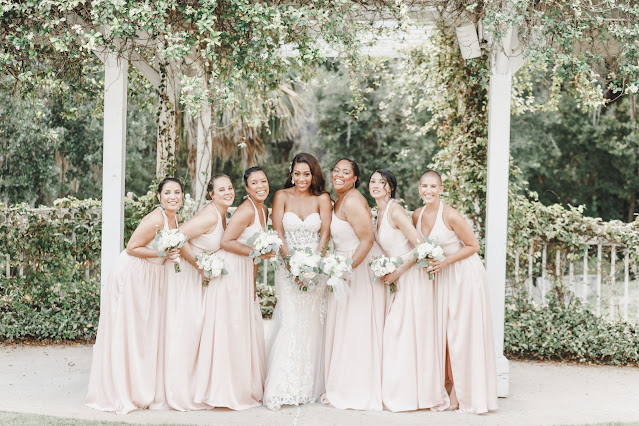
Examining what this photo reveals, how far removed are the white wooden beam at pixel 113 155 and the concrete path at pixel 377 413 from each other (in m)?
1.09

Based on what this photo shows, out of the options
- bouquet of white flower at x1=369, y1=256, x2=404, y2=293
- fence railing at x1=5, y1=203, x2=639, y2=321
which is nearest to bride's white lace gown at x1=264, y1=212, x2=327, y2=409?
bouquet of white flower at x1=369, y1=256, x2=404, y2=293

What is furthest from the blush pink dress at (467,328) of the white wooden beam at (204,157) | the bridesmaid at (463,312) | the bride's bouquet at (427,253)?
the white wooden beam at (204,157)

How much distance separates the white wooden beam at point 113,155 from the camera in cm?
563

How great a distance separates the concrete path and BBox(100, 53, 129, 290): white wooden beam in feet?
3.57

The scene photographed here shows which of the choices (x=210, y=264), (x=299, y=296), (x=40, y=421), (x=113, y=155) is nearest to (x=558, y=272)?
(x=299, y=296)

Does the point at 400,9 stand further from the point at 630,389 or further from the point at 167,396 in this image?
the point at 630,389

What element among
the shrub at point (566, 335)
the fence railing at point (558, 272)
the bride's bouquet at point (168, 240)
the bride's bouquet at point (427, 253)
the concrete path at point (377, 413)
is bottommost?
the concrete path at point (377, 413)

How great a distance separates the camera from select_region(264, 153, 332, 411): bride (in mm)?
5246

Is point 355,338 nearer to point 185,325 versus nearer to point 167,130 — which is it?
point 185,325

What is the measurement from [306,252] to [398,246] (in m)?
0.73

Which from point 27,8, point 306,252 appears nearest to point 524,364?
point 306,252

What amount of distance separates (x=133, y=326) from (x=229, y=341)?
71 centimetres

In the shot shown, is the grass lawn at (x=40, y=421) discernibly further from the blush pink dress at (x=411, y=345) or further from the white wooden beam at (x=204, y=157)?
the white wooden beam at (x=204, y=157)

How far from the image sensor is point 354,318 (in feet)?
17.3
